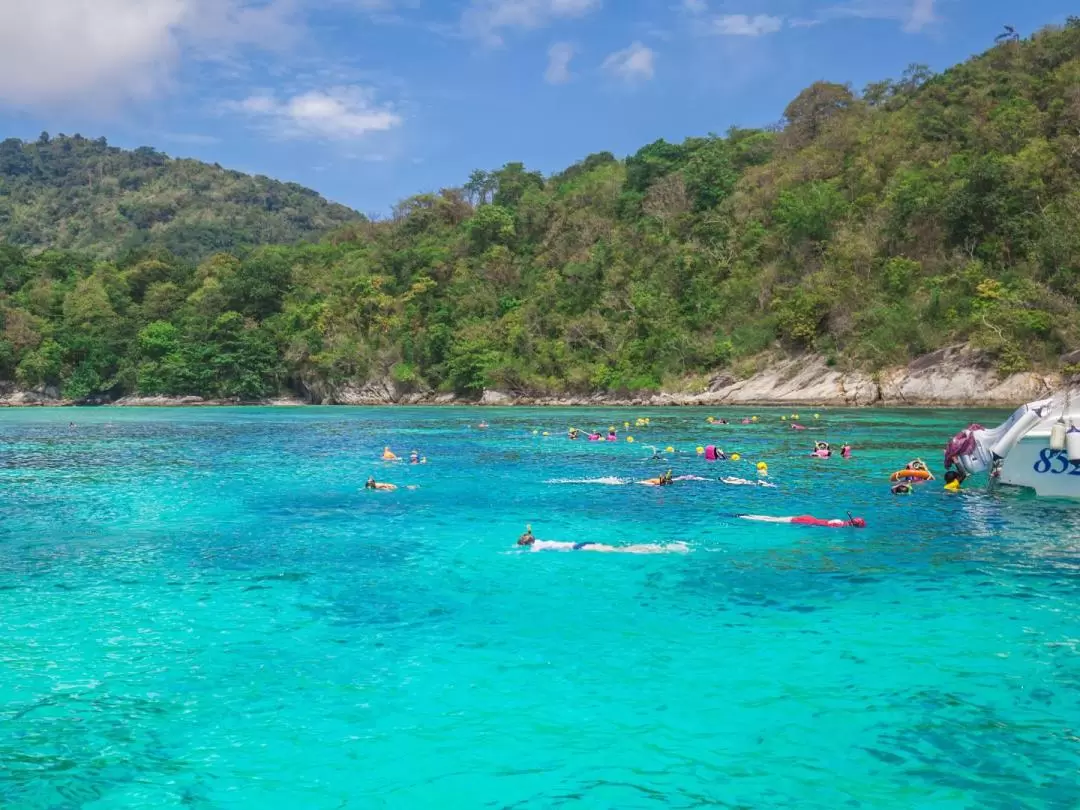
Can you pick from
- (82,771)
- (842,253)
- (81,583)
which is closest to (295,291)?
(842,253)

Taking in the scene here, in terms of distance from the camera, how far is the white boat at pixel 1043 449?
1786 centimetres

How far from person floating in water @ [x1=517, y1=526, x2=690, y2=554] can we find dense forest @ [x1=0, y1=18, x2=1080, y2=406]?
43467 millimetres

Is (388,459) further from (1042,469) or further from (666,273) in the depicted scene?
(666,273)

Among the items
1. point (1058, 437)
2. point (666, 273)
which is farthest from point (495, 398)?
point (1058, 437)

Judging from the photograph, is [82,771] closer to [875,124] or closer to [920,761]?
[920,761]

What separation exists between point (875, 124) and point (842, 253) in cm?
1965

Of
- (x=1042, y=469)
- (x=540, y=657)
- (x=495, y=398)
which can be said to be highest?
(x=495, y=398)

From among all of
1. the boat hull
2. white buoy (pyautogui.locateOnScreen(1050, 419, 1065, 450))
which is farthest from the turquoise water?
white buoy (pyautogui.locateOnScreen(1050, 419, 1065, 450))

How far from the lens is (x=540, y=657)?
938 cm

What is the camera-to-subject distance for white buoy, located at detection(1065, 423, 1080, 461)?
17.6m

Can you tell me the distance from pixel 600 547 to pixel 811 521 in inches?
196

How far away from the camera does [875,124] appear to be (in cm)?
7712

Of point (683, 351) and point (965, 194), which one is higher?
point (965, 194)

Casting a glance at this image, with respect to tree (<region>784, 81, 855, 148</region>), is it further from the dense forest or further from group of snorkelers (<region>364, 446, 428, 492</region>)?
group of snorkelers (<region>364, 446, 428, 492</region>)
